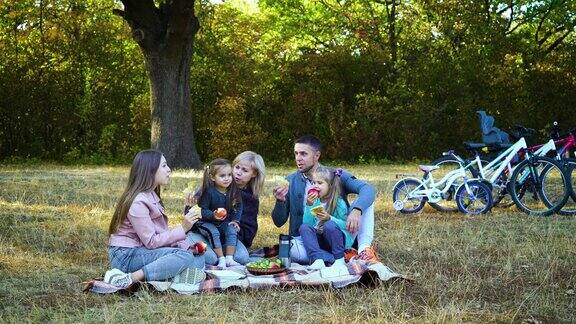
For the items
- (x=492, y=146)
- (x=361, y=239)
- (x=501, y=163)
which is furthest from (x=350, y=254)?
(x=492, y=146)

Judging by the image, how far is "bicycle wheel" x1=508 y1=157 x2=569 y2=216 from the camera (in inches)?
331

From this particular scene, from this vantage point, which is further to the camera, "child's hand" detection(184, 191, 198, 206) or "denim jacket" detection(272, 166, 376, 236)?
"denim jacket" detection(272, 166, 376, 236)

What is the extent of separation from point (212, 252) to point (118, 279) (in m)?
1.05

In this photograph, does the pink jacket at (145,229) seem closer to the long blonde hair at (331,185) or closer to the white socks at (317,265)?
the white socks at (317,265)

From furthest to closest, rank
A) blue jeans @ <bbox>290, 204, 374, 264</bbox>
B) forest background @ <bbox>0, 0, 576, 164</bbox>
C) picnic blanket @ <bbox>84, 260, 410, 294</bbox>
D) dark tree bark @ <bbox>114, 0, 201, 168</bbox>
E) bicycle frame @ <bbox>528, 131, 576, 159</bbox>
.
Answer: forest background @ <bbox>0, 0, 576, 164</bbox>
dark tree bark @ <bbox>114, 0, 201, 168</bbox>
bicycle frame @ <bbox>528, 131, 576, 159</bbox>
blue jeans @ <bbox>290, 204, 374, 264</bbox>
picnic blanket @ <bbox>84, 260, 410, 294</bbox>

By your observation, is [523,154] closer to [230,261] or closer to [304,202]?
[304,202]

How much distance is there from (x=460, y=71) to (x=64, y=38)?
9632 millimetres

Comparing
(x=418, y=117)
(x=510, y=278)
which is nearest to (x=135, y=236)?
(x=510, y=278)

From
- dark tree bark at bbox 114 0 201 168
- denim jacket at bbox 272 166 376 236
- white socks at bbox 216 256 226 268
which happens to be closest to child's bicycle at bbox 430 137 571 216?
denim jacket at bbox 272 166 376 236

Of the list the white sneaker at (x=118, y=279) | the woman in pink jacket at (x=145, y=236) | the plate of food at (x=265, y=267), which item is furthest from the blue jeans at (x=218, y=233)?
the white sneaker at (x=118, y=279)

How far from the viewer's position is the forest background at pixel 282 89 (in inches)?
701

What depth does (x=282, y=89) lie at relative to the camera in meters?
18.8

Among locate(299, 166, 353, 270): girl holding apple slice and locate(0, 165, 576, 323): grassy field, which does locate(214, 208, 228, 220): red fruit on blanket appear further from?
locate(0, 165, 576, 323): grassy field

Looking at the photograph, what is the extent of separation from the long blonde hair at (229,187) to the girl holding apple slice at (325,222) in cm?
57
